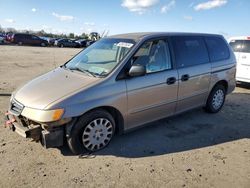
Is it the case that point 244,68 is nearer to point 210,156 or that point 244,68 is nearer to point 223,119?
point 223,119

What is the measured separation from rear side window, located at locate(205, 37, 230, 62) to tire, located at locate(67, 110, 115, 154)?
2940 millimetres

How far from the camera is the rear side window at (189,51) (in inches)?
188

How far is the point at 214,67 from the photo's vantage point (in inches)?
218

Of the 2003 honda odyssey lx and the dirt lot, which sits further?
the 2003 honda odyssey lx

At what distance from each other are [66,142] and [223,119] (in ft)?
11.8

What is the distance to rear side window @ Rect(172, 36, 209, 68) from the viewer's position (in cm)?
479

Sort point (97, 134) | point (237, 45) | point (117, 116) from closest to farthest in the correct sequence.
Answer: point (97, 134) < point (117, 116) < point (237, 45)

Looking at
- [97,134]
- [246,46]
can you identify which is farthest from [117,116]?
[246,46]

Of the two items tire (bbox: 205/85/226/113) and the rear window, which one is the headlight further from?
the rear window

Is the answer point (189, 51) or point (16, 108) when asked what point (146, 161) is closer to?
point (16, 108)

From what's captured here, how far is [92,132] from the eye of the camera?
3.84 meters

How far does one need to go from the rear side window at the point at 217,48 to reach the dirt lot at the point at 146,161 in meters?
1.58

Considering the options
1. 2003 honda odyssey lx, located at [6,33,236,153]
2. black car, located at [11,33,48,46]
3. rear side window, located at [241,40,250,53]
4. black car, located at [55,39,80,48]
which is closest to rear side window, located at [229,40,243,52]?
rear side window, located at [241,40,250,53]

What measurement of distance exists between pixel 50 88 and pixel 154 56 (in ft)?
6.02
